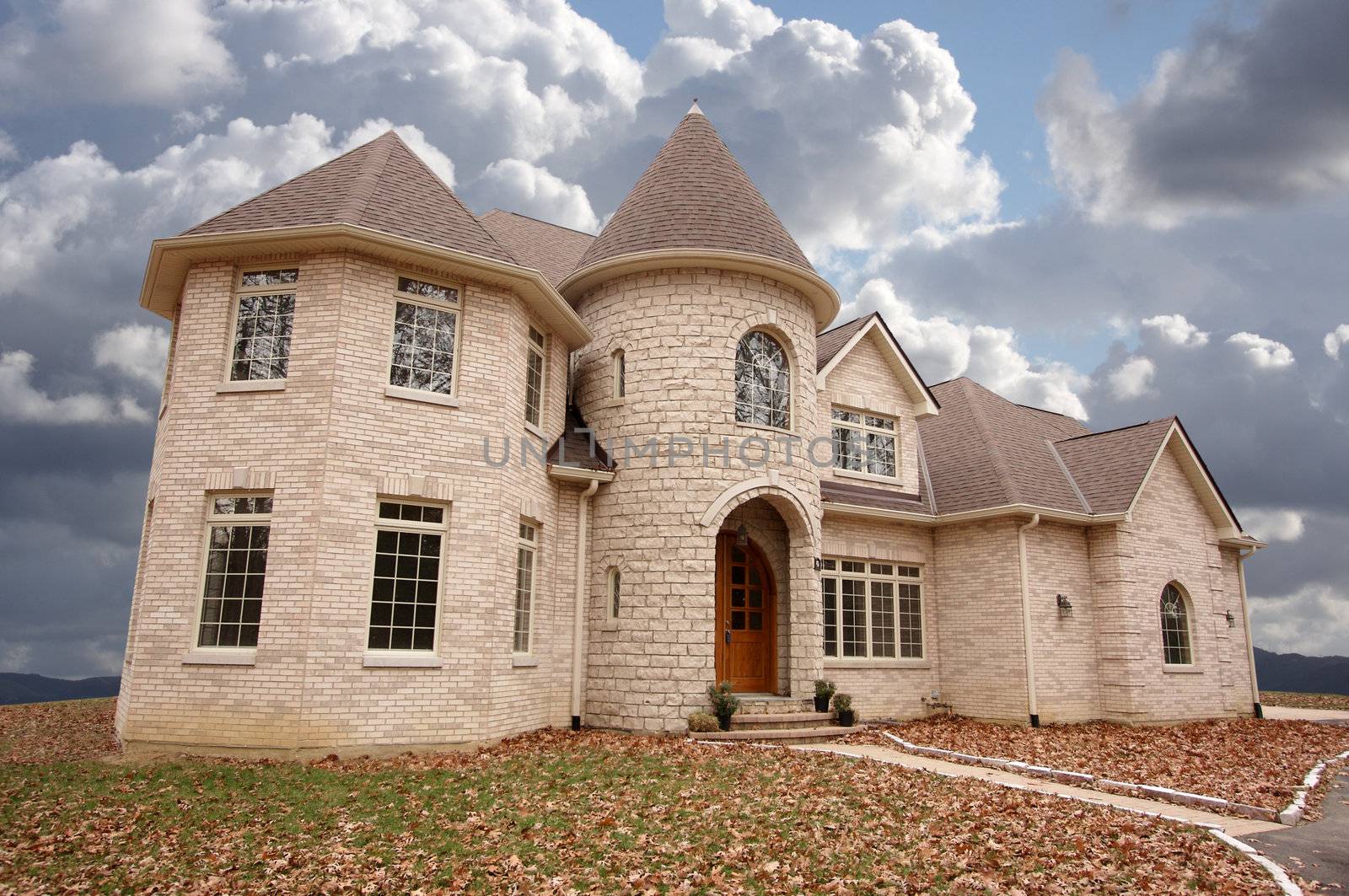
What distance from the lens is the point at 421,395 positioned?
485 inches

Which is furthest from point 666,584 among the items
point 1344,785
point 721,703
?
point 1344,785

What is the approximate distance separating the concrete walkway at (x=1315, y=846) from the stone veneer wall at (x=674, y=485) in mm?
7031

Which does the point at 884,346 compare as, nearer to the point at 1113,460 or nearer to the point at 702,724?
the point at 1113,460

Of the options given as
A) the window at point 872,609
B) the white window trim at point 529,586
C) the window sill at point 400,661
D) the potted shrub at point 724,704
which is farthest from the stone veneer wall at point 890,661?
the window sill at point 400,661

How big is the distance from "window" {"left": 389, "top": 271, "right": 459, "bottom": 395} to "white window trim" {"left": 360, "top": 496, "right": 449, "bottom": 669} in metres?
1.64

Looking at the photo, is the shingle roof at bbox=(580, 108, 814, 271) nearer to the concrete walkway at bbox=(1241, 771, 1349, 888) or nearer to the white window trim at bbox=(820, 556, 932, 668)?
the white window trim at bbox=(820, 556, 932, 668)

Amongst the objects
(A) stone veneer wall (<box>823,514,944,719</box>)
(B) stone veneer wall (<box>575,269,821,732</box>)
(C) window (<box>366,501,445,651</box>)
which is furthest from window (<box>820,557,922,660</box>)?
(C) window (<box>366,501,445,651</box>)

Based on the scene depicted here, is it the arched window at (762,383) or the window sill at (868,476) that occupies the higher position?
the arched window at (762,383)

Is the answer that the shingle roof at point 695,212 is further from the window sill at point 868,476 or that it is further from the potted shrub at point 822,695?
the potted shrub at point 822,695

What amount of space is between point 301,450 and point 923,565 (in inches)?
490

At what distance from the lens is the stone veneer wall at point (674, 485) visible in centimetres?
1379

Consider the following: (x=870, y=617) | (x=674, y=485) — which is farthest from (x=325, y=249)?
(x=870, y=617)

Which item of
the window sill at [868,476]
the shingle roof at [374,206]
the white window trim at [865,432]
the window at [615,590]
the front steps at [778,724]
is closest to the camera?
the shingle roof at [374,206]

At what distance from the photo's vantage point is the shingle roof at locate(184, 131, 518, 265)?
1242cm
